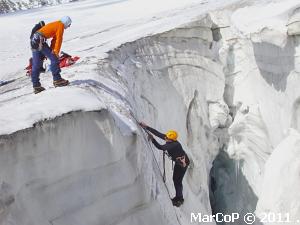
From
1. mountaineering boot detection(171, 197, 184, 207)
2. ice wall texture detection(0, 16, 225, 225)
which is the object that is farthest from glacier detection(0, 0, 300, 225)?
mountaineering boot detection(171, 197, 184, 207)

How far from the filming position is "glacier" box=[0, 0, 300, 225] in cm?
354

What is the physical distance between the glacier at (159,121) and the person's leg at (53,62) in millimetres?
249

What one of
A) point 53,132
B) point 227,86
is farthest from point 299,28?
point 53,132

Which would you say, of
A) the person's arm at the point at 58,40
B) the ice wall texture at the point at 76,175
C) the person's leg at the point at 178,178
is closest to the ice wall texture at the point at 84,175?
the ice wall texture at the point at 76,175

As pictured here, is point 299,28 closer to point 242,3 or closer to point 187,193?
point 242,3

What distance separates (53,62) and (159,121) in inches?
132

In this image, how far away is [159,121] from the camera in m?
8.09

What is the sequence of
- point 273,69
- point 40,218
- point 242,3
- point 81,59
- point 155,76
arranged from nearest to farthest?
point 40,218, point 81,59, point 155,76, point 273,69, point 242,3

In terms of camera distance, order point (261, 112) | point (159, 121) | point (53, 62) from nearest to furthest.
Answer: point (53, 62) < point (159, 121) < point (261, 112)

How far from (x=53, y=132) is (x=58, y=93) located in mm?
752

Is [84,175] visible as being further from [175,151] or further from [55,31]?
Result: [55,31]

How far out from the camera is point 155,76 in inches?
344

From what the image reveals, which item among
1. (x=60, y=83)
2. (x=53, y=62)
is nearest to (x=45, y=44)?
(x=53, y=62)

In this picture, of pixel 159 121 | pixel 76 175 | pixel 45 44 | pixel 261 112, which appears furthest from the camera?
pixel 261 112
